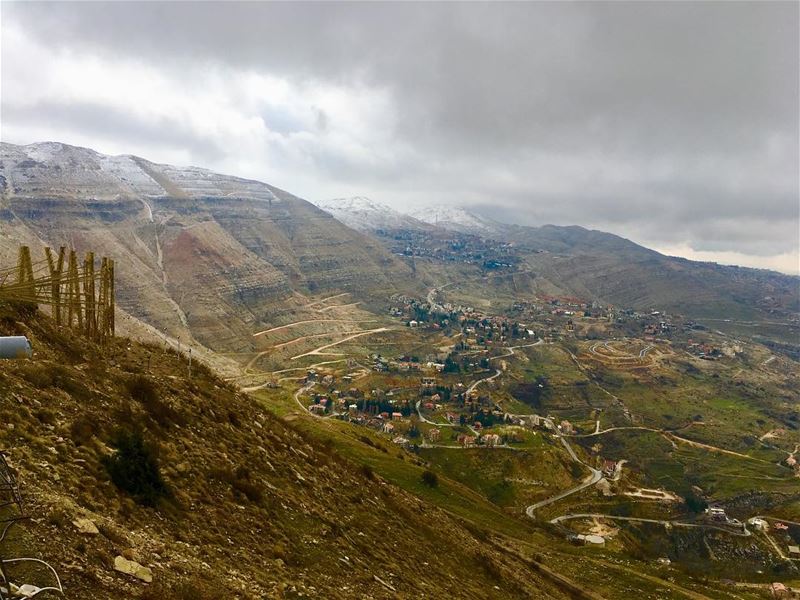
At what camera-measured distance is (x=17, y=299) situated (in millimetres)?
16062

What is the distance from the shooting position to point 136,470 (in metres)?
11.5

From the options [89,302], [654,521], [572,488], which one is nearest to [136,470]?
[89,302]

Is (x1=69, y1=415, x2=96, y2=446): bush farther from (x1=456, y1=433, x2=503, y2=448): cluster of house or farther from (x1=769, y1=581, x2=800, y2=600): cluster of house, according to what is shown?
(x1=456, y1=433, x2=503, y2=448): cluster of house

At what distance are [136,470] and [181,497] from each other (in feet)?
4.92

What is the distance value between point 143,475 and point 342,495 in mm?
10026

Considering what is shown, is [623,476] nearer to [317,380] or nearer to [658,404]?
[658,404]

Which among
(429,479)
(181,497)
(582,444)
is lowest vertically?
(582,444)

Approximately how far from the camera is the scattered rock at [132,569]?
8.49 meters

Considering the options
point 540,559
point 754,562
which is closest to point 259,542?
point 540,559

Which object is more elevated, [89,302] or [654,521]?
[89,302]

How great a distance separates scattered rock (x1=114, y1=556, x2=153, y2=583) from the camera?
849cm

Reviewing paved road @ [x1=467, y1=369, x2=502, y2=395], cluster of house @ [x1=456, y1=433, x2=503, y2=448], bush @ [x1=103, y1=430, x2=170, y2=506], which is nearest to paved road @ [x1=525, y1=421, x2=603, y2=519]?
cluster of house @ [x1=456, y1=433, x2=503, y2=448]

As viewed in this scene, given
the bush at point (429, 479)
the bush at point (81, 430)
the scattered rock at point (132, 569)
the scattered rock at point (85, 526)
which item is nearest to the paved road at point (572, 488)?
the bush at point (429, 479)

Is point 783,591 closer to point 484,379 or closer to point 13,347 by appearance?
point 13,347
